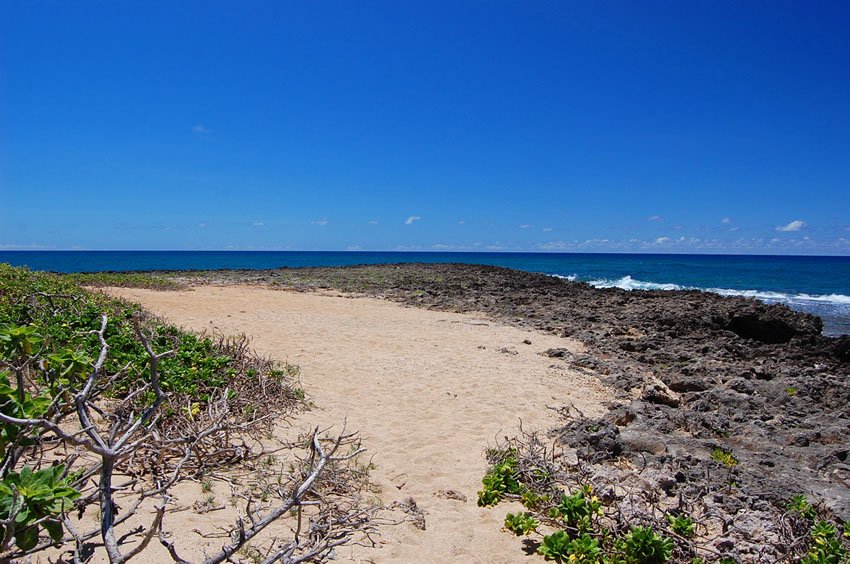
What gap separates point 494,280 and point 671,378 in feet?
59.1

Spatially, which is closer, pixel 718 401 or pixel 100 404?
pixel 100 404

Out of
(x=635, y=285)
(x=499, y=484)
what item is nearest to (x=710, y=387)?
(x=499, y=484)

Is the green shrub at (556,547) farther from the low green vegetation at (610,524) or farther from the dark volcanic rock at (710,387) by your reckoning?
the dark volcanic rock at (710,387)

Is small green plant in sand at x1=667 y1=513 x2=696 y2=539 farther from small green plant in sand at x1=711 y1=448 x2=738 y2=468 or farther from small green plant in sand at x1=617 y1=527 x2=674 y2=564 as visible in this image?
small green plant in sand at x1=711 y1=448 x2=738 y2=468

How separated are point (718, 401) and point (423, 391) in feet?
13.8

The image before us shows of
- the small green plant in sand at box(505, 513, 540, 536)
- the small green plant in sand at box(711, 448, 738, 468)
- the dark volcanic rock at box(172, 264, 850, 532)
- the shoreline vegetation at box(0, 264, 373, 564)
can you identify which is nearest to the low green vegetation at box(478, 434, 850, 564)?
the small green plant in sand at box(505, 513, 540, 536)

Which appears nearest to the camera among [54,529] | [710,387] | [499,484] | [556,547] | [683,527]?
[54,529]

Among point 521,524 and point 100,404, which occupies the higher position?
point 100,404

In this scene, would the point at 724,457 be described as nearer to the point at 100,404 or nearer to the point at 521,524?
the point at 521,524

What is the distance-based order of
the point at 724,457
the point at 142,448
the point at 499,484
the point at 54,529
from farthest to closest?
the point at 724,457 < the point at 499,484 < the point at 142,448 < the point at 54,529

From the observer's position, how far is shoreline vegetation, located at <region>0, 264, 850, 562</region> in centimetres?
363

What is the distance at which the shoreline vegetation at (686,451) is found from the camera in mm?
3633

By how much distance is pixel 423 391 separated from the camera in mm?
7574

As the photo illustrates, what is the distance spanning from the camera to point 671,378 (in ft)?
29.8
